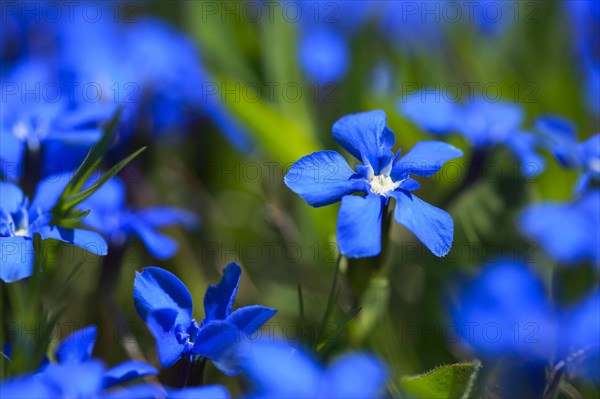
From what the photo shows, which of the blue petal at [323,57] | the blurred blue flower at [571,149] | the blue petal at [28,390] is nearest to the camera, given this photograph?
the blue petal at [28,390]

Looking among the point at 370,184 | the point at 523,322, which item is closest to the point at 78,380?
the point at 370,184

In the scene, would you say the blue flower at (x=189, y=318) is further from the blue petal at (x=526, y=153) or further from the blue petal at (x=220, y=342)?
the blue petal at (x=526, y=153)

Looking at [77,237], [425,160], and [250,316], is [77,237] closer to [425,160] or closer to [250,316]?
[250,316]

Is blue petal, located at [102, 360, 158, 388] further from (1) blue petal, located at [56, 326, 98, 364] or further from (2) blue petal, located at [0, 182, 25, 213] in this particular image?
(2) blue petal, located at [0, 182, 25, 213]

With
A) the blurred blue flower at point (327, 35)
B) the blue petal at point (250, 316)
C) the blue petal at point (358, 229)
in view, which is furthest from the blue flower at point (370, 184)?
the blurred blue flower at point (327, 35)

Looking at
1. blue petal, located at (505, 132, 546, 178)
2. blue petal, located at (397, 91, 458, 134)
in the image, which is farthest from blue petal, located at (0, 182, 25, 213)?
blue petal, located at (505, 132, 546, 178)

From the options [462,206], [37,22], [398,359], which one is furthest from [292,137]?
[37,22]

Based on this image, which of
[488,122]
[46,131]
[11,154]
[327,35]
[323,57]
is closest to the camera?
[11,154]
